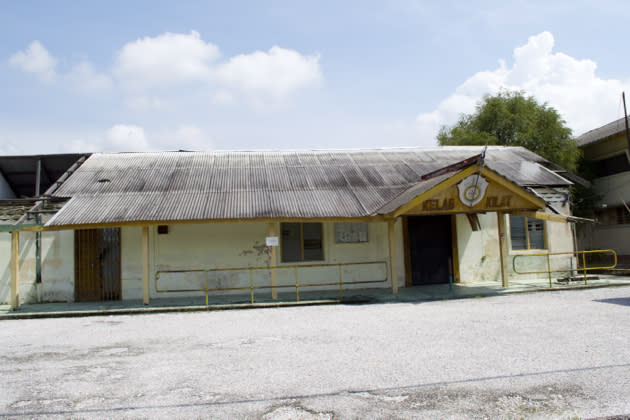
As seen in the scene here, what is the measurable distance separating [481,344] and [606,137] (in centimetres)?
2015

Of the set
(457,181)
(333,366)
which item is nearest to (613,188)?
(457,181)

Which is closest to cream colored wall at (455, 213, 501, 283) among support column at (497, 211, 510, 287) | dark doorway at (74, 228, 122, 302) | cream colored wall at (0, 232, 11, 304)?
support column at (497, 211, 510, 287)

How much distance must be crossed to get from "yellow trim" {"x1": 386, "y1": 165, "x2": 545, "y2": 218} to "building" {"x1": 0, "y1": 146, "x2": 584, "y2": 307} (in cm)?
3

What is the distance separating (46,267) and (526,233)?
48.2 feet

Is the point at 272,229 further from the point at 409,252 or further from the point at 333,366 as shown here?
the point at 333,366

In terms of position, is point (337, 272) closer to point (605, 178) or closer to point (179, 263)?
point (179, 263)

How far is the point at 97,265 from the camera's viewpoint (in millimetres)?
13352

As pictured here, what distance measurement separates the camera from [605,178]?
23406mm

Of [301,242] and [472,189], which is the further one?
[301,242]

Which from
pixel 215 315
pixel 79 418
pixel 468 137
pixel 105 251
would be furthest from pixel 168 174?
pixel 468 137

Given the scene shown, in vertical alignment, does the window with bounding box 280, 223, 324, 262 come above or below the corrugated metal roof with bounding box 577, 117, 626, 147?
below

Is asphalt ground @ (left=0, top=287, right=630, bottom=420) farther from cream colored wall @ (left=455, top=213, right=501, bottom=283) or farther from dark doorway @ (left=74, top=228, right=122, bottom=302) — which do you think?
cream colored wall @ (left=455, top=213, right=501, bottom=283)

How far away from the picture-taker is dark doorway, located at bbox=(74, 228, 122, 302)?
1324 cm

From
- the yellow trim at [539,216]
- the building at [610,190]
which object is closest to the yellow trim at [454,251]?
the yellow trim at [539,216]
